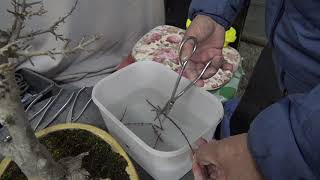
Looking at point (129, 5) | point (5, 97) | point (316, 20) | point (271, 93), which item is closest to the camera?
point (5, 97)

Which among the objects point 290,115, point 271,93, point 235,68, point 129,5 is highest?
point 290,115

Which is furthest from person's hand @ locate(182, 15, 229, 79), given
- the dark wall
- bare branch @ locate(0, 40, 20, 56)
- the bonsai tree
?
the dark wall

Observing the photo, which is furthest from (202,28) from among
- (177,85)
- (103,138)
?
(103,138)

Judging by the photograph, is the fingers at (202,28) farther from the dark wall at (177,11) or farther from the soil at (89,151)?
the dark wall at (177,11)

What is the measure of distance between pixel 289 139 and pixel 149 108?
402 millimetres

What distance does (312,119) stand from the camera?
0.39m

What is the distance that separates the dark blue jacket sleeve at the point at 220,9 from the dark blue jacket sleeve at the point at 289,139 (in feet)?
1.25

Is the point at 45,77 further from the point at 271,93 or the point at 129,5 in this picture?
the point at 271,93

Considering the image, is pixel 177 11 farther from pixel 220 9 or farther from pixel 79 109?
pixel 79 109

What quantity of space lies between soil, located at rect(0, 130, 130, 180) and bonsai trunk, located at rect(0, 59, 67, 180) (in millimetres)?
59

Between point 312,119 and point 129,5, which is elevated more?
point 312,119

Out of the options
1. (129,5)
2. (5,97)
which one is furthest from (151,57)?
(5,97)

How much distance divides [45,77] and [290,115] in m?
0.74

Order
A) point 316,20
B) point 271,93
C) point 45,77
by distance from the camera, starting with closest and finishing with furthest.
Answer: point 316,20 < point 45,77 < point 271,93
